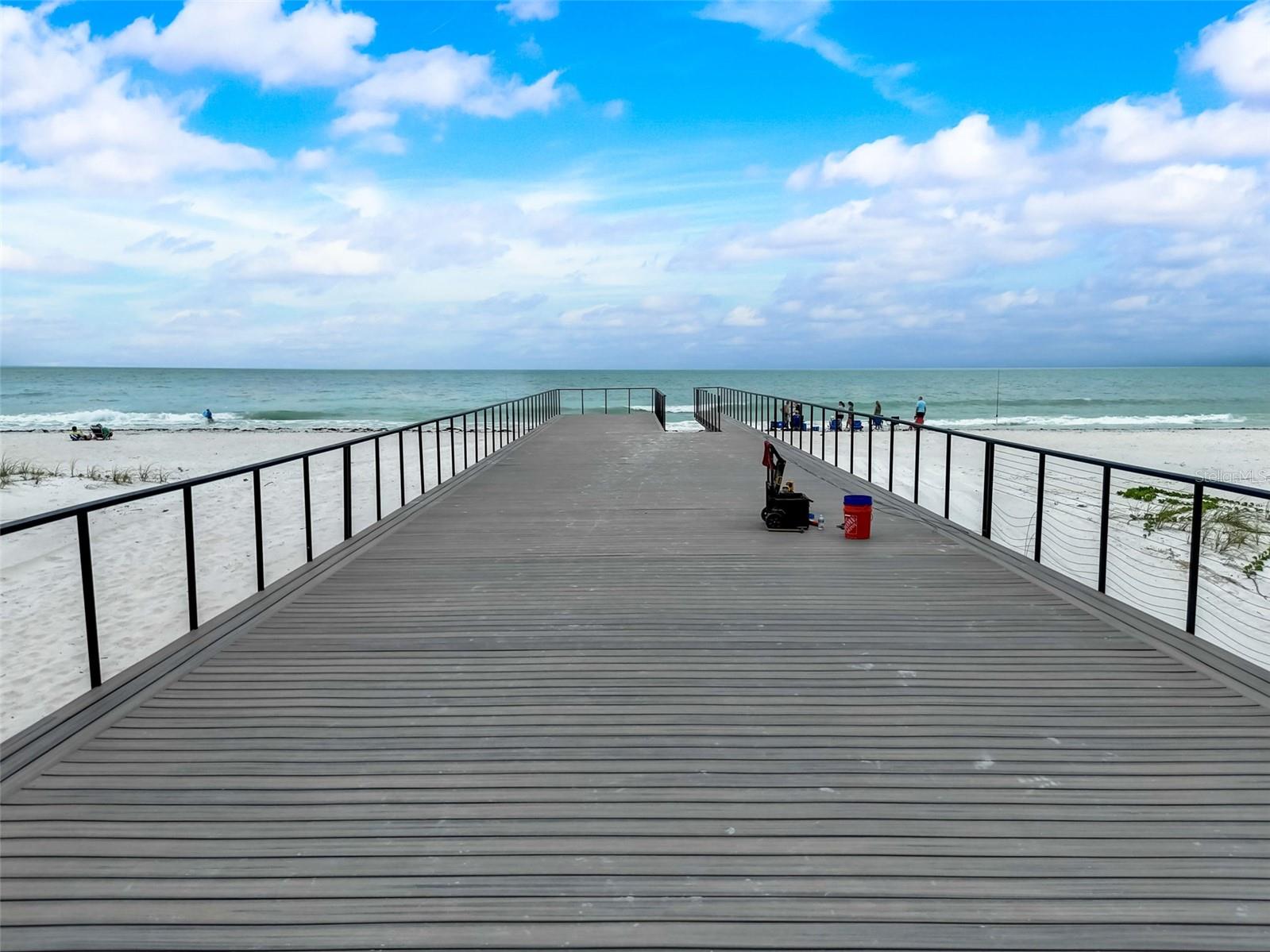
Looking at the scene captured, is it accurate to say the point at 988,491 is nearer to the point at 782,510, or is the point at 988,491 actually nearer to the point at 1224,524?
the point at 782,510

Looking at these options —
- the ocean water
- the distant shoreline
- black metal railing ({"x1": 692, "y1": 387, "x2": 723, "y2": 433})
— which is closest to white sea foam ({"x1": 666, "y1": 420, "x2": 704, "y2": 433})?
the ocean water

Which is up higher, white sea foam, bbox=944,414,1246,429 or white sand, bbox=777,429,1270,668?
white sea foam, bbox=944,414,1246,429

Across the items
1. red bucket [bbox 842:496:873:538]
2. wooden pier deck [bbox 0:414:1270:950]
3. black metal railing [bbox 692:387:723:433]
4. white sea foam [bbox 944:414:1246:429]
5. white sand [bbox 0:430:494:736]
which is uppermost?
black metal railing [bbox 692:387:723:433]

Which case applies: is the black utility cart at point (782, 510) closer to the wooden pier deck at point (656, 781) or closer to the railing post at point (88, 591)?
the wooden pier deck at point (656, 781)

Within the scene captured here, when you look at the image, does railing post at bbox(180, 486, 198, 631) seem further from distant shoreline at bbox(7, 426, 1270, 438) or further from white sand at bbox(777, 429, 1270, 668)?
distant shoreline at bbox(7, 426, 1270, 438)

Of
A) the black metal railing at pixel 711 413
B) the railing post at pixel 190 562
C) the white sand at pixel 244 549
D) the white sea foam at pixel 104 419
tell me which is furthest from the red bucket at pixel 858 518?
the white sea foam at pixel 104 419

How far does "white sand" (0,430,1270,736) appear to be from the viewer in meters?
6.88

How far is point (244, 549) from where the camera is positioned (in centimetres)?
1085

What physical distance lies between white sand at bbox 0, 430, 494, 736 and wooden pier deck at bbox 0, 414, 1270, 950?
2622mm

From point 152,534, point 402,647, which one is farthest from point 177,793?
point 152,534

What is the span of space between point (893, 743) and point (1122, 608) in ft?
8.02

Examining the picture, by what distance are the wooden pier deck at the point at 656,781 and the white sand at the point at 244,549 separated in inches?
83.4

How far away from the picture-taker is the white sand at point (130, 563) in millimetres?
6582

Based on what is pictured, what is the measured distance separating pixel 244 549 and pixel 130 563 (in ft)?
4.18
